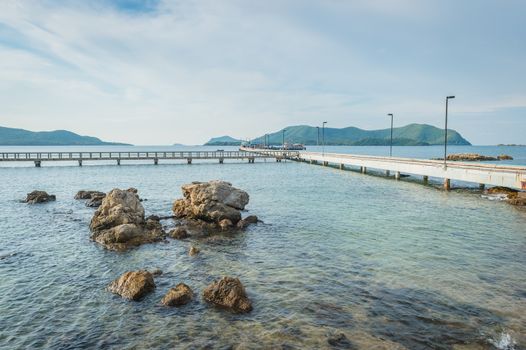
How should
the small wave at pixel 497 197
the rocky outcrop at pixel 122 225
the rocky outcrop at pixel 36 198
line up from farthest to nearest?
the small wave at pixel 497 197, the rocky outcrop at pixel 36 198, the rocky outcrop at pixel 122 225

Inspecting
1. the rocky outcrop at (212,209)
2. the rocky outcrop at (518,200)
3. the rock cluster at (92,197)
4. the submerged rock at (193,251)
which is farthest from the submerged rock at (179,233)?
the rocky outcrop at (518,200)

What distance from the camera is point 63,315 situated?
11.8 m

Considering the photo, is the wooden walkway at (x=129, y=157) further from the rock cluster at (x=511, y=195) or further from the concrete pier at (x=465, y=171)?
the rock cluster at (x=511, y=195)

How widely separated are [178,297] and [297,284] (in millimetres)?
4592

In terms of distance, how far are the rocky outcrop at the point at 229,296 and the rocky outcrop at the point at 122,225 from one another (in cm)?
889

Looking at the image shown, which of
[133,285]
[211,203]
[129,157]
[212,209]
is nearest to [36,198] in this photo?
[211,203]

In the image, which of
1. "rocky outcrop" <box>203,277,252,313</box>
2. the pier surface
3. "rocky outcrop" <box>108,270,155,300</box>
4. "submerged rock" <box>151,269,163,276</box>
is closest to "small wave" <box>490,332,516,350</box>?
"rocky outcrop" <box>203,277,252,313</box>

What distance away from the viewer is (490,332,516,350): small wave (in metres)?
9.61

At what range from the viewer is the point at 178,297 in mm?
12359

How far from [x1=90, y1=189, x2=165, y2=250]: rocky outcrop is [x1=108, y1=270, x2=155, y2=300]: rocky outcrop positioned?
6.00m

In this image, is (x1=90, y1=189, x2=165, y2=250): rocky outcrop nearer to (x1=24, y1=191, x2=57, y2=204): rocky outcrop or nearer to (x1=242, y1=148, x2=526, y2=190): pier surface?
(x1=24, y1=191, x2=57, y2=204): rocky outcrop

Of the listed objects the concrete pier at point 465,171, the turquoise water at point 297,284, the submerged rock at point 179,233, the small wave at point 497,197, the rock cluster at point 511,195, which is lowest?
the turquoise water at point 297,284

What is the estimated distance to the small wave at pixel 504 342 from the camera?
9.61m

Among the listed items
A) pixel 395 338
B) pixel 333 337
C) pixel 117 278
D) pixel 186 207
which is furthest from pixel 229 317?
pixel 186 207
